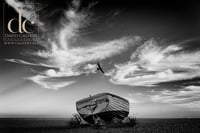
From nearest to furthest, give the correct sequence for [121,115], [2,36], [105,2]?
[2,36] < [105,2] < [121,115]

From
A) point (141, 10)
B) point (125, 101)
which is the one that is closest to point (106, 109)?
point (125, 101)

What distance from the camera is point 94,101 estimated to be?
865 inches

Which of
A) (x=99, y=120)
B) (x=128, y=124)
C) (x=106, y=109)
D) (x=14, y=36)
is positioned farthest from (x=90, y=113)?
(x=14, y=36)

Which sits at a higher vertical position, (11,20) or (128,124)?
(11,20)

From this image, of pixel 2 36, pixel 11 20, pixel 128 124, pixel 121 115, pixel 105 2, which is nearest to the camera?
pixel 11 20

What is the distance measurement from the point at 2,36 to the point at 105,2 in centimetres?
947

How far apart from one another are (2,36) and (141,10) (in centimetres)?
1241

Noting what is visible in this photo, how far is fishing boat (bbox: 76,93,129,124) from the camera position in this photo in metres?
20.8

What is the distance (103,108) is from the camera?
2094 cm

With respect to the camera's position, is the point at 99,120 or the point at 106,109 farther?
the point at 99,120

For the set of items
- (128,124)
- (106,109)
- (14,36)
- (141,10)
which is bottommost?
(128,124)

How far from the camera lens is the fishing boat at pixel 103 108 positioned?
A: 20828 millimetres

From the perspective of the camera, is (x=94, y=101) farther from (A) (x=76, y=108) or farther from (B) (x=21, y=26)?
(B) (x=21, y=26)

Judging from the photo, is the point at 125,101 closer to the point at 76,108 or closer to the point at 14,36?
the point at 76,108
